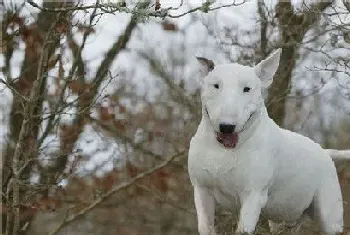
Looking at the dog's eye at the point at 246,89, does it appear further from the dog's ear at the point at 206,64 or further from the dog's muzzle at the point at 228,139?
the dog's ear at the point at 206,64

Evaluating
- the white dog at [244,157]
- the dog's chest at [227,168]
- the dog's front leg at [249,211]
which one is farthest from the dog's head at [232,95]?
the dog's front leg at [249,211]

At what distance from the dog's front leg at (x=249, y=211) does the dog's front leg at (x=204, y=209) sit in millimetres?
265

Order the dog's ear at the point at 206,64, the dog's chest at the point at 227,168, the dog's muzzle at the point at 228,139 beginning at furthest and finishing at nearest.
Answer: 1. the dog's ear at the point at 206,64
2. the dog's chest at the point at 227,168
3. the dog's muzzle at the point at 228,139

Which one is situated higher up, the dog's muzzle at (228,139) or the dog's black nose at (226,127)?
the dog's black nose at (226,127)

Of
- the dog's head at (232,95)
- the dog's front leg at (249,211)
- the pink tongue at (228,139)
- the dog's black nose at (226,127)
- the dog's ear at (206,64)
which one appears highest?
the dog's ear at (206,64)

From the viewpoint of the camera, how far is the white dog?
173 inches

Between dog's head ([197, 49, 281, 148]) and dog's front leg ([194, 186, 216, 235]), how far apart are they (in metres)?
0.43

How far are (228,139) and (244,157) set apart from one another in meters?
0.20

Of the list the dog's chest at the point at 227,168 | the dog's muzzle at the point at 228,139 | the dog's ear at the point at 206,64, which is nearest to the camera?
the dog's muzzle at the point at 228,139

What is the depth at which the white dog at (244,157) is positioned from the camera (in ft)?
14.4

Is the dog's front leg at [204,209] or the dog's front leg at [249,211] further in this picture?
the dog's front leg at [204,209]

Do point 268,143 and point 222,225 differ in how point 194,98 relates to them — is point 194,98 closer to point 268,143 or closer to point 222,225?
point 222,225

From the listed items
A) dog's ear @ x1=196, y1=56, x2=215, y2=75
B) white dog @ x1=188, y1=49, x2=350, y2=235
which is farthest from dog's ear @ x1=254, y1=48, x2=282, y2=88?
dog's ear @ x1=196, y1=56, x2=215, y2=75

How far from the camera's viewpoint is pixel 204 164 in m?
4.55
